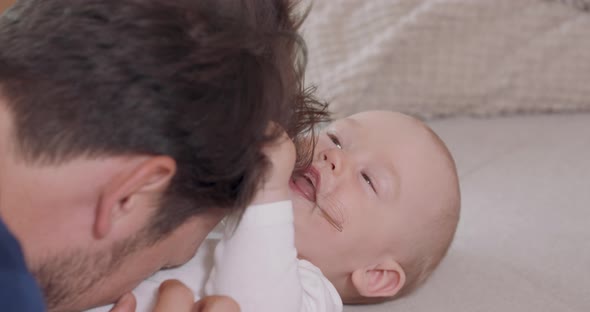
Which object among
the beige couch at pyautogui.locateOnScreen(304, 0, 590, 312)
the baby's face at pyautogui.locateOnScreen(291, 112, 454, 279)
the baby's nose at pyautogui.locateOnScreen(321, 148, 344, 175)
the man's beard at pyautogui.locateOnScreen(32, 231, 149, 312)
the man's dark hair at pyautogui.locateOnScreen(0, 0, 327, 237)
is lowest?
the beige couch at pyautogui.locateOnScreen(304, 0, 590, 312)

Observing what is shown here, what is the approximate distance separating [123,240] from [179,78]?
0.63 ft

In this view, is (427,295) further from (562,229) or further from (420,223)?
(562,229)

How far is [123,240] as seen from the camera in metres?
0.79

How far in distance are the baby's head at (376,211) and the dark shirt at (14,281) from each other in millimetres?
501

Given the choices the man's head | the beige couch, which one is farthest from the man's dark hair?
the beige couch

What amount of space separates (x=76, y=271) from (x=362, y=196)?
17.8 inches

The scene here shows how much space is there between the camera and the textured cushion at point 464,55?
1.68 meters

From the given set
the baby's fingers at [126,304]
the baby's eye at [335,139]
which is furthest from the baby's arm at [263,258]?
the baby's eye at [335,139]

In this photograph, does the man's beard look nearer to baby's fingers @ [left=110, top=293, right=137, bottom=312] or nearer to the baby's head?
baby's fingers @ [left=110, top=293, right=137, bottom=312]

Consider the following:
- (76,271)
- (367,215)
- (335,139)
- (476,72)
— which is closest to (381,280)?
(367,215)

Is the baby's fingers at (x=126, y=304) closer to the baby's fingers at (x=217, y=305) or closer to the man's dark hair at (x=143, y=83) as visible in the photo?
the baby's fingers at (x=217, y=305)

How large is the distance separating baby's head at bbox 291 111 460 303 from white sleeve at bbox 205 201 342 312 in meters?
0.14

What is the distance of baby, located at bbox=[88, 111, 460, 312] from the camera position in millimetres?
1062

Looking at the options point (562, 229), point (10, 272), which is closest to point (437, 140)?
point (562, 229)
